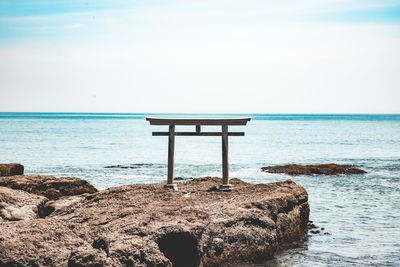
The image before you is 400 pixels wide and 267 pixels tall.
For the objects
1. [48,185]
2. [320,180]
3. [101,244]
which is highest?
[101,244]

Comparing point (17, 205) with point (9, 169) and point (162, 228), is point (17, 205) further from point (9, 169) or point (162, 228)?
point (9, 169)

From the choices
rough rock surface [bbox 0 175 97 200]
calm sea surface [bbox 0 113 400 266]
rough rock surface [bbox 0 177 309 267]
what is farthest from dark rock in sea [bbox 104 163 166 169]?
rough rock surface [bbox 0 177 309 267]

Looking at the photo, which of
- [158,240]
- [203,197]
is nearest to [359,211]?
[203,197]

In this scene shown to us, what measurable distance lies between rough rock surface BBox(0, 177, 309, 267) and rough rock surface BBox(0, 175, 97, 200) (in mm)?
2804

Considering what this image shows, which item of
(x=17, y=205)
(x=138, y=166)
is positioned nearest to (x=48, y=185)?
(x=17, y=205)

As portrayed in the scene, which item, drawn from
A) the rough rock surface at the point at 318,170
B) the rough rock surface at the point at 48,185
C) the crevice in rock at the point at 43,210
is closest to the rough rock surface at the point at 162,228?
the crevice in rock at the point at 43,210

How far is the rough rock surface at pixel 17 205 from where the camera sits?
11234 mm

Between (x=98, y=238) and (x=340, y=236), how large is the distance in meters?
8.00

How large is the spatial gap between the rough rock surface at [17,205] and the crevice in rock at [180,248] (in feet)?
14.9

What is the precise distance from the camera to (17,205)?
11.7 metres

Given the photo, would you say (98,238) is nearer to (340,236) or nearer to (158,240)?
(158,240)

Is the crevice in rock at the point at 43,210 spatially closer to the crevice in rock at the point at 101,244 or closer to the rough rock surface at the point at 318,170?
the crevice in rock at the point at 101,244

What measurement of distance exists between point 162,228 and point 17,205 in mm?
4996

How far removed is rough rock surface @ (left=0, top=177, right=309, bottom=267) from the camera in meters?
7.57
